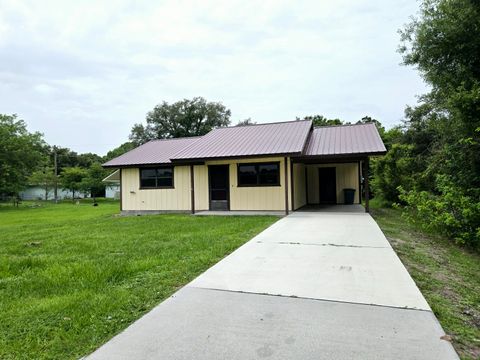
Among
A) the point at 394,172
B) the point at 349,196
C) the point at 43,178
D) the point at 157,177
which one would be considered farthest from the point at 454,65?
the point at 43,178

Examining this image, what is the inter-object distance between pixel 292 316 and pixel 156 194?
12.5m

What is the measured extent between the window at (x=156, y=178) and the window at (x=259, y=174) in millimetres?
3733

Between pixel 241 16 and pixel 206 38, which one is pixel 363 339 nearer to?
pixel 241 16

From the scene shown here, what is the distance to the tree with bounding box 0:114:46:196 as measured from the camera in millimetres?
28250

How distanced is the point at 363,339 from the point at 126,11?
431 inches

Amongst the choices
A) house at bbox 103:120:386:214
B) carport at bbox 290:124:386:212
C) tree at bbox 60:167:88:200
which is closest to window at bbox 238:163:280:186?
house at bbox 103:120:386:214

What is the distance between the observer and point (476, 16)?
8281 millimetres

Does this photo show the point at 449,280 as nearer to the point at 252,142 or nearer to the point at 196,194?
the point at 252,142

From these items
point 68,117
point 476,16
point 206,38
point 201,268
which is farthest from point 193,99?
point 201,268

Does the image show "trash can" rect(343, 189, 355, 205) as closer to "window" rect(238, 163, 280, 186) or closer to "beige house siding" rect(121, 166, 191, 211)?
"window" rect(238, 163, 280, 186)

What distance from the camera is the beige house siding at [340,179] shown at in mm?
16250

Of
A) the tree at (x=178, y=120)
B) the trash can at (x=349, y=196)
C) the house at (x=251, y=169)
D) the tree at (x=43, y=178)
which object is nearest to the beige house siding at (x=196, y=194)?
the house at (x=251, y=169)

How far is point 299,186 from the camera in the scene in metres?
14.3

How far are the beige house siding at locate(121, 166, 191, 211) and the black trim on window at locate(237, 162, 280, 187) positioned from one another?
2.76 m
